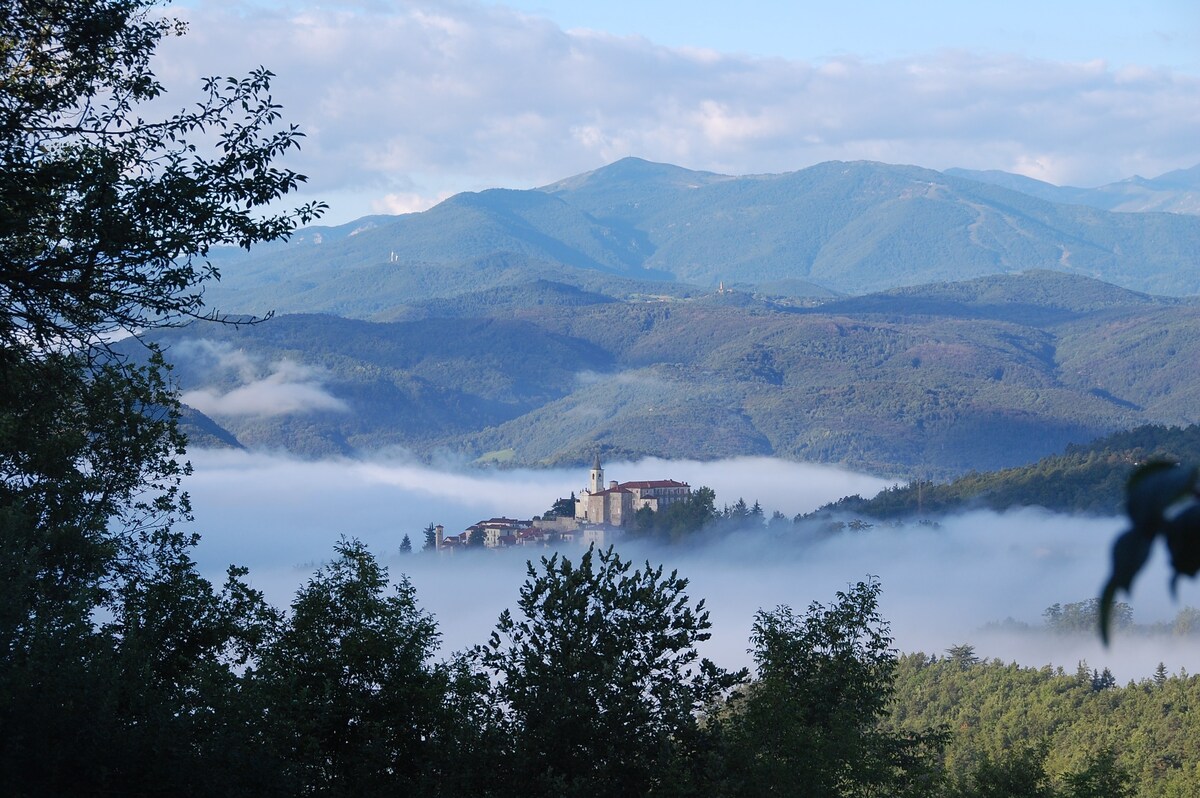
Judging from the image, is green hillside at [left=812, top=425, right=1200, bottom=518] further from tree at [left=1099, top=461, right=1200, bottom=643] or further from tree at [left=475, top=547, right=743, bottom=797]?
tree at [left=1099, top=461, right=1200, bottom=643]

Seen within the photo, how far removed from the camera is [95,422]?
1712 cm

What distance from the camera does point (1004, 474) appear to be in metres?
181

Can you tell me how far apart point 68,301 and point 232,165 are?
1.71 metres

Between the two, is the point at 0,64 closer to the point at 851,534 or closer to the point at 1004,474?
the point at 851,534

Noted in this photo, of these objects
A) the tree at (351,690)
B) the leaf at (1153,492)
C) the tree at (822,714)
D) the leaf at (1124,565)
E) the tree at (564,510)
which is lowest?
the tree at (564,510)

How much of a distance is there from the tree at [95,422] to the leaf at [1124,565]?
29.3 ft

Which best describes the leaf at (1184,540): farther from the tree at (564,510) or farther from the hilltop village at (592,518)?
the tree at (564,510)

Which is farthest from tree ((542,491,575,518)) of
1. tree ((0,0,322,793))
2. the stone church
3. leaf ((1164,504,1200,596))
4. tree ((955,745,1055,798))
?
leaf ((1164,504,1200,596))

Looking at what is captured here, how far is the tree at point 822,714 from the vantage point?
1722cm

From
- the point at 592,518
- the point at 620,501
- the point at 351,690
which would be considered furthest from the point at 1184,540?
the point at 620,501

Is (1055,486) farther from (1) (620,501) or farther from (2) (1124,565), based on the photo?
(2) (1124,565)

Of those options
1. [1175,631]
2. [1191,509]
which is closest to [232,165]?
[1191,509]

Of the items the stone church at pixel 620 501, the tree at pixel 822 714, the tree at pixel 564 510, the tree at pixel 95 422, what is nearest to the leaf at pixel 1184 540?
the tree at pixel 95 422

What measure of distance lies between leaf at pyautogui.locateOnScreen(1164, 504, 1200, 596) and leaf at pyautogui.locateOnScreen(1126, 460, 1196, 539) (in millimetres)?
35
